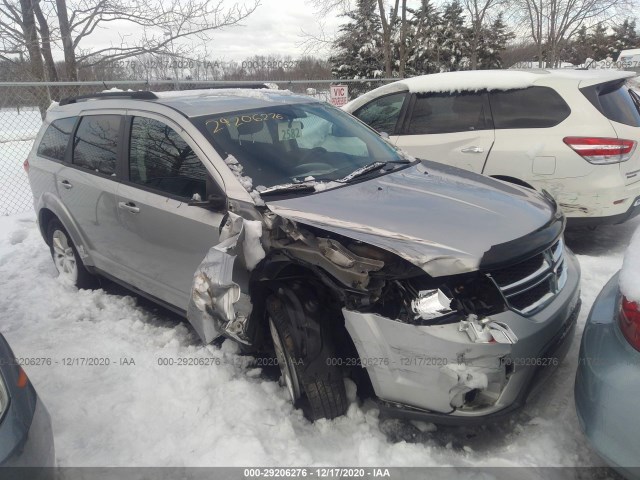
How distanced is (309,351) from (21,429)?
1.28m

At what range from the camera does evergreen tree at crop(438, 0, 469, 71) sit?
2825cm

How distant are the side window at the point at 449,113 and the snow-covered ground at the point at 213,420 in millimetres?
2325

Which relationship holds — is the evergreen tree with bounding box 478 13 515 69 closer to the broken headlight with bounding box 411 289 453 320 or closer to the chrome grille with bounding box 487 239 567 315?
the chrome grille with bounding box 487 239 567 315

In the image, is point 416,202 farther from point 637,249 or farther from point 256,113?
point 256,113

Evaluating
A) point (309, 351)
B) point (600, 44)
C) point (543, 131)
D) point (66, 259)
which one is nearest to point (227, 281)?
point (309, 351)

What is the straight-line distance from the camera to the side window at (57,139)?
444cm

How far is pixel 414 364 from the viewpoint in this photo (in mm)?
2225

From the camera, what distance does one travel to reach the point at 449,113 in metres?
5.53

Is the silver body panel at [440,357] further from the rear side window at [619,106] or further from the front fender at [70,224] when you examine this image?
the rear side window at [619,106]

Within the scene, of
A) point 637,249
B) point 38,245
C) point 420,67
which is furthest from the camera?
point 420,67

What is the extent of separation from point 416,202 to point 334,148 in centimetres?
105

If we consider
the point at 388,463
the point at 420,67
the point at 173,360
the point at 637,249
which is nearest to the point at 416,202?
the point at 637,249

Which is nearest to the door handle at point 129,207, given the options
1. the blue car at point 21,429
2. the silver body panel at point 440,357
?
the blue car at point 21,429

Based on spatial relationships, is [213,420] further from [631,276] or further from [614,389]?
[631,276]
